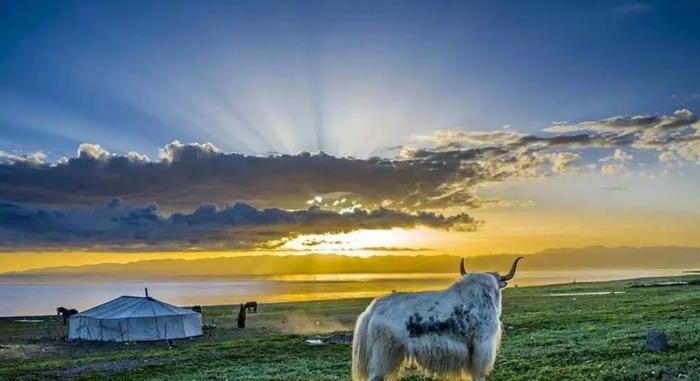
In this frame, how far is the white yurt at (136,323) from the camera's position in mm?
44469

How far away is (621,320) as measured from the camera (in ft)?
85.6

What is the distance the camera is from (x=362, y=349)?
11594mm

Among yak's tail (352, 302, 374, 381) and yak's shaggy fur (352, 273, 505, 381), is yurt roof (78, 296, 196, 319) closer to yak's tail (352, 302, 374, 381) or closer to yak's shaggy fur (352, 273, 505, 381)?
yak's tail (352, 302, 374, 381)

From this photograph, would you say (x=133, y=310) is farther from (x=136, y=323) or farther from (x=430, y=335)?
(x=430, y=335)

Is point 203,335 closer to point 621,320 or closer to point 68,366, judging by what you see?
point 68,366

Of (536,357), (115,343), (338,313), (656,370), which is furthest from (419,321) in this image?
(338,313)

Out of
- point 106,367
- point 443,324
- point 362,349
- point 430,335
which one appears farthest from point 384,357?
point 106,367

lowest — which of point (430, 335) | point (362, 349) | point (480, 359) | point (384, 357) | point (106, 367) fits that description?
point (106, 367)

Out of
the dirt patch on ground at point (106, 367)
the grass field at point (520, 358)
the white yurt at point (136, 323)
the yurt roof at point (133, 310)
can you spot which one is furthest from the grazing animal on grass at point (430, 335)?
the yurt roof at point (133, 310)

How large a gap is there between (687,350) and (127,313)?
38902 mm

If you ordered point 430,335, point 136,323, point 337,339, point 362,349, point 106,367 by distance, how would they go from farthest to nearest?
point 136,323, point 337,339, point 106,367, point 362,349, point 430,335

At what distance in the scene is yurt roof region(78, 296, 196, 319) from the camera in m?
45.2

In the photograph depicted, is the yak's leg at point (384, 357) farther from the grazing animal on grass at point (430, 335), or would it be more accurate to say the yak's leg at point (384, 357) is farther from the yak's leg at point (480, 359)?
the yak's leg at point (480, 359)

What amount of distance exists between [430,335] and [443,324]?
327 mm
